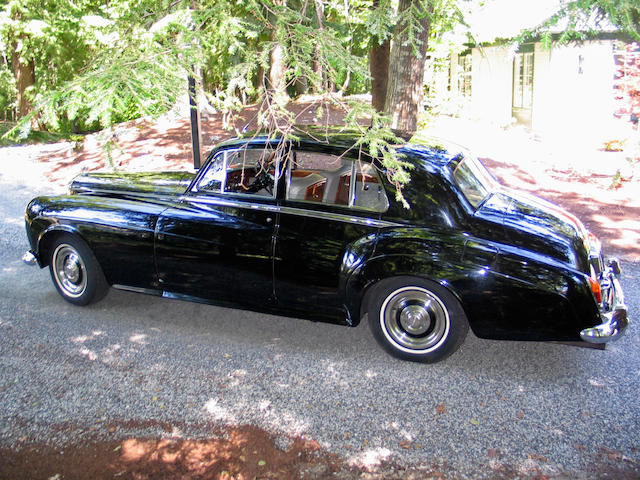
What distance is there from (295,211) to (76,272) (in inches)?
92.7

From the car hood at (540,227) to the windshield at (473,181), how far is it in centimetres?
8

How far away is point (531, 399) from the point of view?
159 inches

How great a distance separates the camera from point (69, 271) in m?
5.63

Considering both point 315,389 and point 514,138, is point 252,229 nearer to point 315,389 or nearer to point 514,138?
point 315,389

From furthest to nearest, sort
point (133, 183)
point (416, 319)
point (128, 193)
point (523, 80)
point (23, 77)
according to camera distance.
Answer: point (23, 77)
point (523, 80)
point (133, 183)
point (128, 193)
point (416, 319)

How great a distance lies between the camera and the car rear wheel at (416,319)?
4.34m

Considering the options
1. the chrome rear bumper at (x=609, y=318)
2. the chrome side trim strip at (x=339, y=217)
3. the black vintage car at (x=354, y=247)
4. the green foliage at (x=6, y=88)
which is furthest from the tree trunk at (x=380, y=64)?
the green foliage at (x=6, y=88)

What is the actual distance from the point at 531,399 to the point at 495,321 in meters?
0.58

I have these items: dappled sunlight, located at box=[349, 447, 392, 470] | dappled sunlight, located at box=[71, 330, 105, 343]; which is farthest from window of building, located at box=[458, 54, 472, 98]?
dappled sunlight, located at box=[349, 447, 392, 470]

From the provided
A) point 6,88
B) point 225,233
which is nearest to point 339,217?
point 225,233

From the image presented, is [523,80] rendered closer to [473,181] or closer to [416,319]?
[473,181]

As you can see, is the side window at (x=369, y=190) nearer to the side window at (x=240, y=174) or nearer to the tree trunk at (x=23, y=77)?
the side window at (x=240, y=174)

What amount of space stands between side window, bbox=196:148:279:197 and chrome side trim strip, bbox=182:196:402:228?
0.10 meters

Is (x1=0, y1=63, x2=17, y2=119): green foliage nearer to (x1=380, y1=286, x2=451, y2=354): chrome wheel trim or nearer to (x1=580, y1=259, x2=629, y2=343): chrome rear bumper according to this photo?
(x1=380, y1=286, x2=451, y2=354): chrome wheel trim
